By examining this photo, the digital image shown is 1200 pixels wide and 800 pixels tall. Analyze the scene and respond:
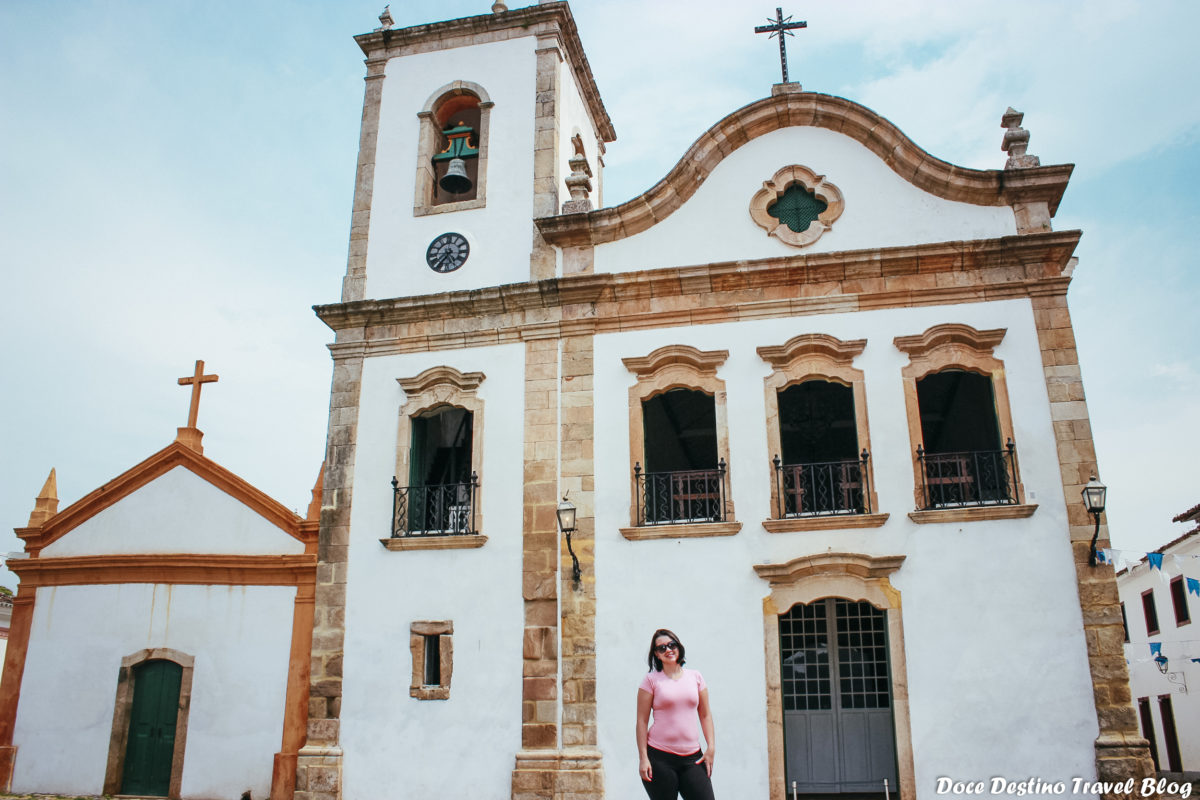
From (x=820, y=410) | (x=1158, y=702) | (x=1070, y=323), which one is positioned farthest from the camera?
(x=1158, y=702)

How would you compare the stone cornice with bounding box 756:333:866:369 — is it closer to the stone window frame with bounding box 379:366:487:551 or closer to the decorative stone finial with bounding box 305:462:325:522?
the stone window frame with bounding box 379:366:487:551

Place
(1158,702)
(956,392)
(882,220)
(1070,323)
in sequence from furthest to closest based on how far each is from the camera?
(1158,702), (956,392), (882,220), (1070,323)

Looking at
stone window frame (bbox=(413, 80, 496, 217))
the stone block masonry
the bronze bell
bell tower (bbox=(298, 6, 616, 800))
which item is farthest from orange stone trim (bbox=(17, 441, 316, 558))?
the stone block masonry

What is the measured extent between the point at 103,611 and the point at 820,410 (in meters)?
9.61

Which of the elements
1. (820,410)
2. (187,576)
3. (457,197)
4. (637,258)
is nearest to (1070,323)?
(820,410)

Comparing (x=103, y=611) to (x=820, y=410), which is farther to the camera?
(x=820, y=410)

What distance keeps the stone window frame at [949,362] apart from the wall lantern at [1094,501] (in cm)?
65

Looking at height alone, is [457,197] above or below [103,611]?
above

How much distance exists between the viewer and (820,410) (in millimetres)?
13547

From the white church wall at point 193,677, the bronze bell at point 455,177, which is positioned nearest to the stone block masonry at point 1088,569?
the bronze bell at point 455,177

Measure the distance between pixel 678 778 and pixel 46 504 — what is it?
1040cm

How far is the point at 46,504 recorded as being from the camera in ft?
40.4

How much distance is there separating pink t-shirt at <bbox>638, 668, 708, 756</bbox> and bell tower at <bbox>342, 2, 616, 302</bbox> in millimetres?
7135

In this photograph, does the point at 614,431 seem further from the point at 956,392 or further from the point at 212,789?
the point at 212,789
